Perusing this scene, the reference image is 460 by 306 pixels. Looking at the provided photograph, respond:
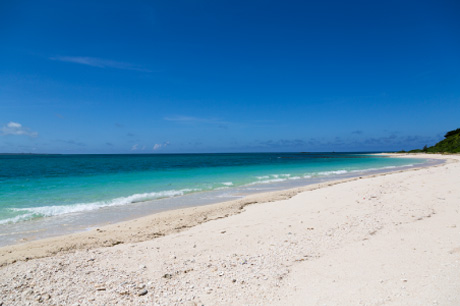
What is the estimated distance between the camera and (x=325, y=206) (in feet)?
31.1

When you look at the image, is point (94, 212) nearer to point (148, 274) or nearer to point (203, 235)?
point (203, 235)

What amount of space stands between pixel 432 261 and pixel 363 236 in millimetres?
1606

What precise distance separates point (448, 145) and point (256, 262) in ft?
320

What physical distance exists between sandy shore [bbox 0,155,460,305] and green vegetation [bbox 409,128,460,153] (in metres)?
83.1

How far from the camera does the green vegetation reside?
70.1 meters

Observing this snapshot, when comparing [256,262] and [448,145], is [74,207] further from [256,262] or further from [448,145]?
[448,145]

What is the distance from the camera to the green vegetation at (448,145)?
7012 centimetres

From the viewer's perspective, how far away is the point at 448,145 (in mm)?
75312

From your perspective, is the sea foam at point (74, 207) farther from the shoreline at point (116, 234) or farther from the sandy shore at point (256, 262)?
the sandy shore at point (256, 262)

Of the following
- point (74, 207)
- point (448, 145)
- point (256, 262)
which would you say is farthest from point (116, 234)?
point (448, 145)

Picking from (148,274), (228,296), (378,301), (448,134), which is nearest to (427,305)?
(378,301)

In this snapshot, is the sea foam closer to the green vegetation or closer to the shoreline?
the shoreline

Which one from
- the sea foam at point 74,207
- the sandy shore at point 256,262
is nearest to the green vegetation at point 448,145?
the sandy shore at point 256,262

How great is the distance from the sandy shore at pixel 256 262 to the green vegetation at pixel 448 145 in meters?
83.1
